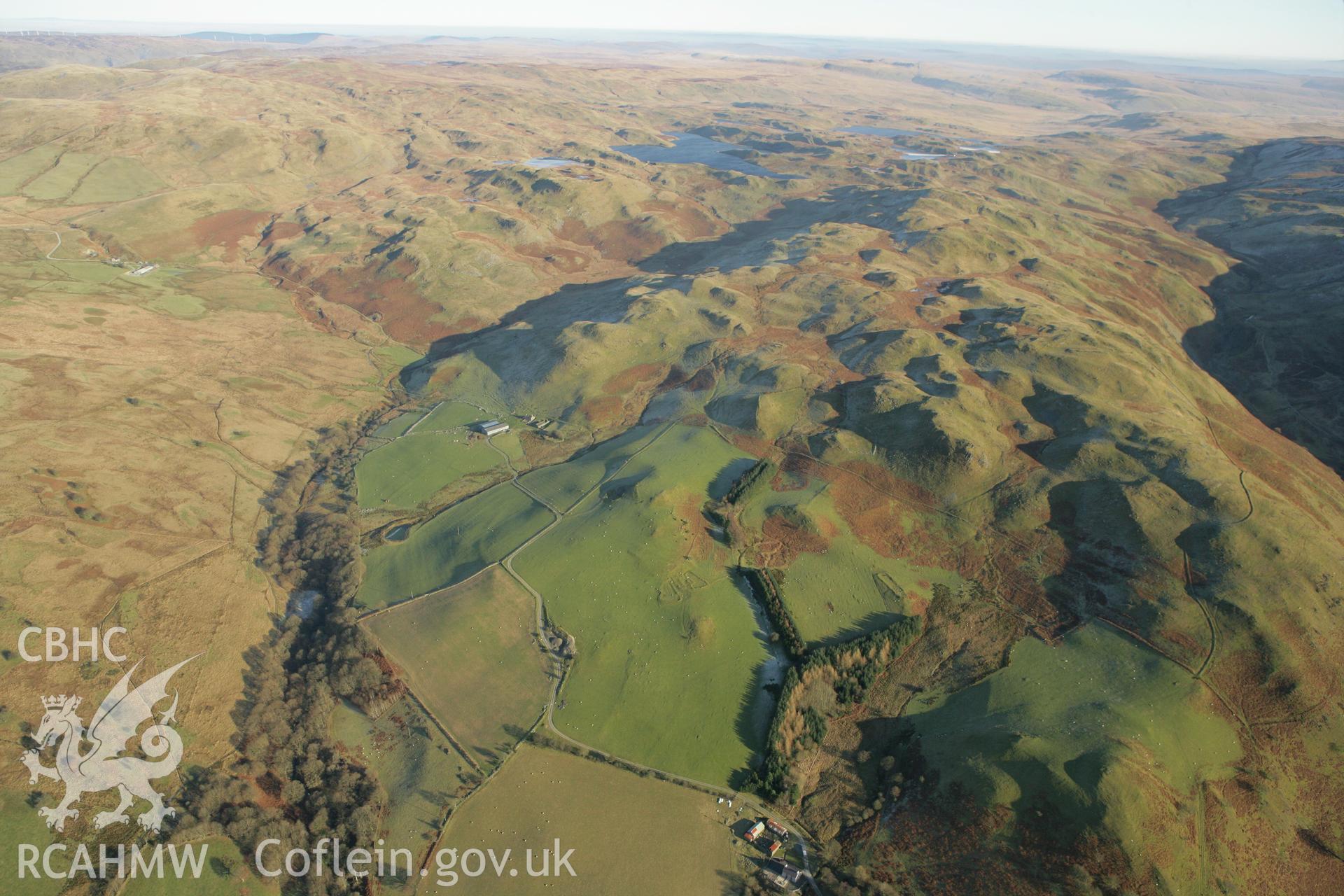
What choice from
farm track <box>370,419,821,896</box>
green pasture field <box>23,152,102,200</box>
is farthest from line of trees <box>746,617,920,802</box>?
green pasture field <box>23,152,102,200</box>

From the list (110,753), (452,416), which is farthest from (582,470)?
(110,753)

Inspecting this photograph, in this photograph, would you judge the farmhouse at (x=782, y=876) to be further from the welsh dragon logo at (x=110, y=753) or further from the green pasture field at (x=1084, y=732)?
the welsh dragon logo at (x=110, y=753)

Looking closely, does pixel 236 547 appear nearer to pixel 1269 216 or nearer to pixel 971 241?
pixel 971 241

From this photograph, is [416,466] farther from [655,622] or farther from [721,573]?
[721,573]

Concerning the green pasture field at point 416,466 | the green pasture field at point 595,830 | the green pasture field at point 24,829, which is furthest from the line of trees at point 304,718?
the green pasture field at point 595,830

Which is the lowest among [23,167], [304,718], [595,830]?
[304,718]

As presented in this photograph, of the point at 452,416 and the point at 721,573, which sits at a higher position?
the point at 721,573
